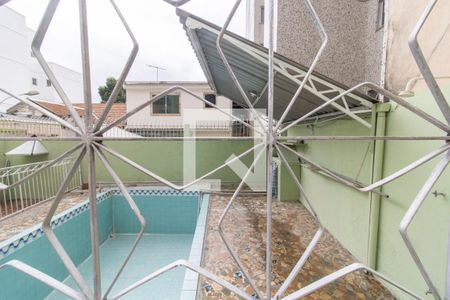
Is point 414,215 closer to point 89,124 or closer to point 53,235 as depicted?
point 89,124

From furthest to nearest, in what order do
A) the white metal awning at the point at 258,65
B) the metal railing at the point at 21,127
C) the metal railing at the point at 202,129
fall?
the metal railing at the point at 202,129 → the metal railing at the point at 21,127 → the white metal awning at the point at 258,65

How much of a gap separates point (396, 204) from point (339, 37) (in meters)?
3.76

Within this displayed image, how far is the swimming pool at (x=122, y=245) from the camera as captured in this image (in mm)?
4070

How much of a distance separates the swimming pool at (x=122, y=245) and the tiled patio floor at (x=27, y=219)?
598 mm

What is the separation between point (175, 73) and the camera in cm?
653

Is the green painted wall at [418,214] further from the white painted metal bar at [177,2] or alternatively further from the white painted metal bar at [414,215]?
the white painted metal bar at [177,2]

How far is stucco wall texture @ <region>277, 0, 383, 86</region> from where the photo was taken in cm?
466

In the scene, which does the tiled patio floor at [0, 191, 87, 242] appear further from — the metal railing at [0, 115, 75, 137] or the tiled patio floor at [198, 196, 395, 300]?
the tiled patio floor at [198, 196, 395, 300]

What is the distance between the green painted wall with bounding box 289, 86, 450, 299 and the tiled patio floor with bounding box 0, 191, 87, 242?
5867mm

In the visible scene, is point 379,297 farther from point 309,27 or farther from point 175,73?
point 175,73

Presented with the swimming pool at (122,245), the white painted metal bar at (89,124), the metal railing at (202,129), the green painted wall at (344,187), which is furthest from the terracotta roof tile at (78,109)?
the green painted wall at (344,187)

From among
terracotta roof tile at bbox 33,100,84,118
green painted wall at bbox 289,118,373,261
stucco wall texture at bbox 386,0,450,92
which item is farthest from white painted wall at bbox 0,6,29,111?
stucco wall texture at bbox 386,0,450,92

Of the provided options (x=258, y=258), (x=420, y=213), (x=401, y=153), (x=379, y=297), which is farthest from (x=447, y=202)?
(x=258, y=258)

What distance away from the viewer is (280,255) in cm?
408
